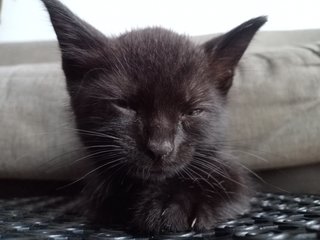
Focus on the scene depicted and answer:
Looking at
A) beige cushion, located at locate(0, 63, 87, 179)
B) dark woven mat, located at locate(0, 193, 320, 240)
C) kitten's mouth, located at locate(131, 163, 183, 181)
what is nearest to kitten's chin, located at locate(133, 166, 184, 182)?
kitten's mouth, located at locate(131, 163, 183, 181)

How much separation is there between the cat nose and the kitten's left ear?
0.26m

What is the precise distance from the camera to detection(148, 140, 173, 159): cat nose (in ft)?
2.26

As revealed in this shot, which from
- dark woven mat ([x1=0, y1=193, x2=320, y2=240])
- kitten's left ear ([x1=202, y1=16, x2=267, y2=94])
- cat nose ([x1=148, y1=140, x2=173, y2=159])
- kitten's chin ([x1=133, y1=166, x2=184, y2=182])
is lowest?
dark woven mat ([x1=0, y1=193, x2=320, y2=240])

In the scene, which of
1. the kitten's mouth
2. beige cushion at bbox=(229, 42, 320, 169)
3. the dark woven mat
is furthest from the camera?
beige cushion at bbox=(229, 42, 320, 169)

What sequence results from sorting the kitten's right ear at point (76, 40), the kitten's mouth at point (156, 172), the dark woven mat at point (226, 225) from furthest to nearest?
the kitten's right ear at point (76, 40) → the kitten's mouth at point (156, 172) → the dark woven mat at point (226, 225)

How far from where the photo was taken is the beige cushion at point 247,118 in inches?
43.3

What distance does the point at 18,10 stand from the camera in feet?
6.12

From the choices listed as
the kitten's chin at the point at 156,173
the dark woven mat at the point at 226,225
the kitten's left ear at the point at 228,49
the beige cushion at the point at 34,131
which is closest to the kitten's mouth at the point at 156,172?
the kitten's chin at the point at 156,173

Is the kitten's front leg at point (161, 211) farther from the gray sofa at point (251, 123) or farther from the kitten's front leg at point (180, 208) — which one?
the gray sofa at point (251, 123)

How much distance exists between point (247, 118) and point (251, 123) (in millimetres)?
18

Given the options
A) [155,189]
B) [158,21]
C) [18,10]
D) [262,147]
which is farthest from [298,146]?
[18,10]

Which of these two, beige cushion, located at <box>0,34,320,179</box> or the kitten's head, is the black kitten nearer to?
the kitten's head

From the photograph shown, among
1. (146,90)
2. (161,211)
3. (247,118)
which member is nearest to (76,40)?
(146,90)

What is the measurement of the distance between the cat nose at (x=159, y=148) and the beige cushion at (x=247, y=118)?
15.6 inches
